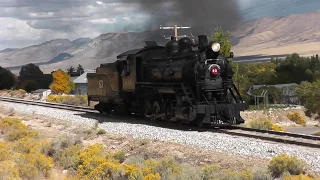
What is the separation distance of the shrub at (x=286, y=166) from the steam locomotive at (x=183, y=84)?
681cm

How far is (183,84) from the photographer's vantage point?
56.2 feet

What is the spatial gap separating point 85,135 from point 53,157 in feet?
11.1

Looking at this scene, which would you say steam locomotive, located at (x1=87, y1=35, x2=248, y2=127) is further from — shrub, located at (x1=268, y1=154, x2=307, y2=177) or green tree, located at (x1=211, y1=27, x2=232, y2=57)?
green tree, located at (x1=211, y1=27, x2=232, y2=57)

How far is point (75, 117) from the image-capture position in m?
24.0

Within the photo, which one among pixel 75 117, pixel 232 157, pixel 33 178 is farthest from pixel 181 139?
pixel 75 117

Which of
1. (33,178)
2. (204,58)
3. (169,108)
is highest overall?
(204,58)

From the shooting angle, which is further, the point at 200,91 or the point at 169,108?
the point at 169,108

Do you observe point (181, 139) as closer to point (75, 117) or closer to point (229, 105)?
point (229, 105)

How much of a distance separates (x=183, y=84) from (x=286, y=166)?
8058mm

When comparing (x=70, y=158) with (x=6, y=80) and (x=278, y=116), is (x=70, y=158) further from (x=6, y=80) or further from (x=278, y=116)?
(x=6, y=80)

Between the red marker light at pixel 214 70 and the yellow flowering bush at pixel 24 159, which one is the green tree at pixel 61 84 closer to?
the yellow flowering bush at pixel 24 159

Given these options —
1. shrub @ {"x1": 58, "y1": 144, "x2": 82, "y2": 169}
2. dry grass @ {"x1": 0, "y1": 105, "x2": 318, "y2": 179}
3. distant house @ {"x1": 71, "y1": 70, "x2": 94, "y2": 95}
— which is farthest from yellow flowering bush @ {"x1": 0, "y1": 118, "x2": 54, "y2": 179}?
distant house @ {"x1": 71, "y1": 70, "x2": 94, "y2": 95}

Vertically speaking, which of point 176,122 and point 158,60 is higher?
point 158,60

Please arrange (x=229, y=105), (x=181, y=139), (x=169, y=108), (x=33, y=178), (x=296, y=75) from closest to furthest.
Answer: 1. (x=33, y=178)
2. (x=181, y=139)
3. (x=229, y=105)
4. (x=169, y=108)
5. (x=296, y=75)
